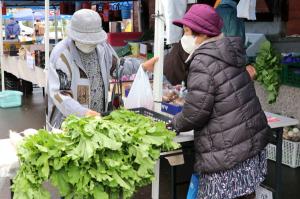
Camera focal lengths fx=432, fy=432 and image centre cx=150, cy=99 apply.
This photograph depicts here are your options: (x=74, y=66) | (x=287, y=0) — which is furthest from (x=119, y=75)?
(x=287, y=0)

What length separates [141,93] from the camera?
3.30 meters

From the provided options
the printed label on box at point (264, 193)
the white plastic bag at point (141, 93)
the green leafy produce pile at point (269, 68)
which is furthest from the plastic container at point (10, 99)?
the printed label on box at point (264, 193)

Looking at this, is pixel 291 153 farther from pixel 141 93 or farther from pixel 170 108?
pixel 141 93

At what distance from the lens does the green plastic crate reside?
5.05 meters

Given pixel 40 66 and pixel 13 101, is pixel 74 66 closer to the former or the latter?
pixel 40 66

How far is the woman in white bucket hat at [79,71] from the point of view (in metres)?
2.88

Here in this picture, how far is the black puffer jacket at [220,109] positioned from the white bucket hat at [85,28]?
751mm

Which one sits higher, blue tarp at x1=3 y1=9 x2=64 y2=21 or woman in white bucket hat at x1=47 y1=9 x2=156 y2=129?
blue tarp at x1=3 y1=9 x2=64 y2=21

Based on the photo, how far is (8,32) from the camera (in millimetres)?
12297

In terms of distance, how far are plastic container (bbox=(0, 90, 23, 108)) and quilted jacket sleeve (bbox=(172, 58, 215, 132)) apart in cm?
699

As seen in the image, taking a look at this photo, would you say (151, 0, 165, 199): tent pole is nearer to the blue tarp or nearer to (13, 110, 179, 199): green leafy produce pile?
(13, 110, 179, 199): green leafy produce pile

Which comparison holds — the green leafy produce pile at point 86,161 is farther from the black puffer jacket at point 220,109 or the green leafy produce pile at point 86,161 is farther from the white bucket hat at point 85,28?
the white bucket hat at point 85,28

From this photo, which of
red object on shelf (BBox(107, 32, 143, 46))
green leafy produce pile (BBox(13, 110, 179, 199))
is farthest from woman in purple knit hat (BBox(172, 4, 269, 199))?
red object on shelf (BBox(107, 32, 143, 46))

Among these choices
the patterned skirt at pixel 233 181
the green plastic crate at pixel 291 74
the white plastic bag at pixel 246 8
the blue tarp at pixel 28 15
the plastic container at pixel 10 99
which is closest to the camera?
the patterned skirt at pixel 233 181
